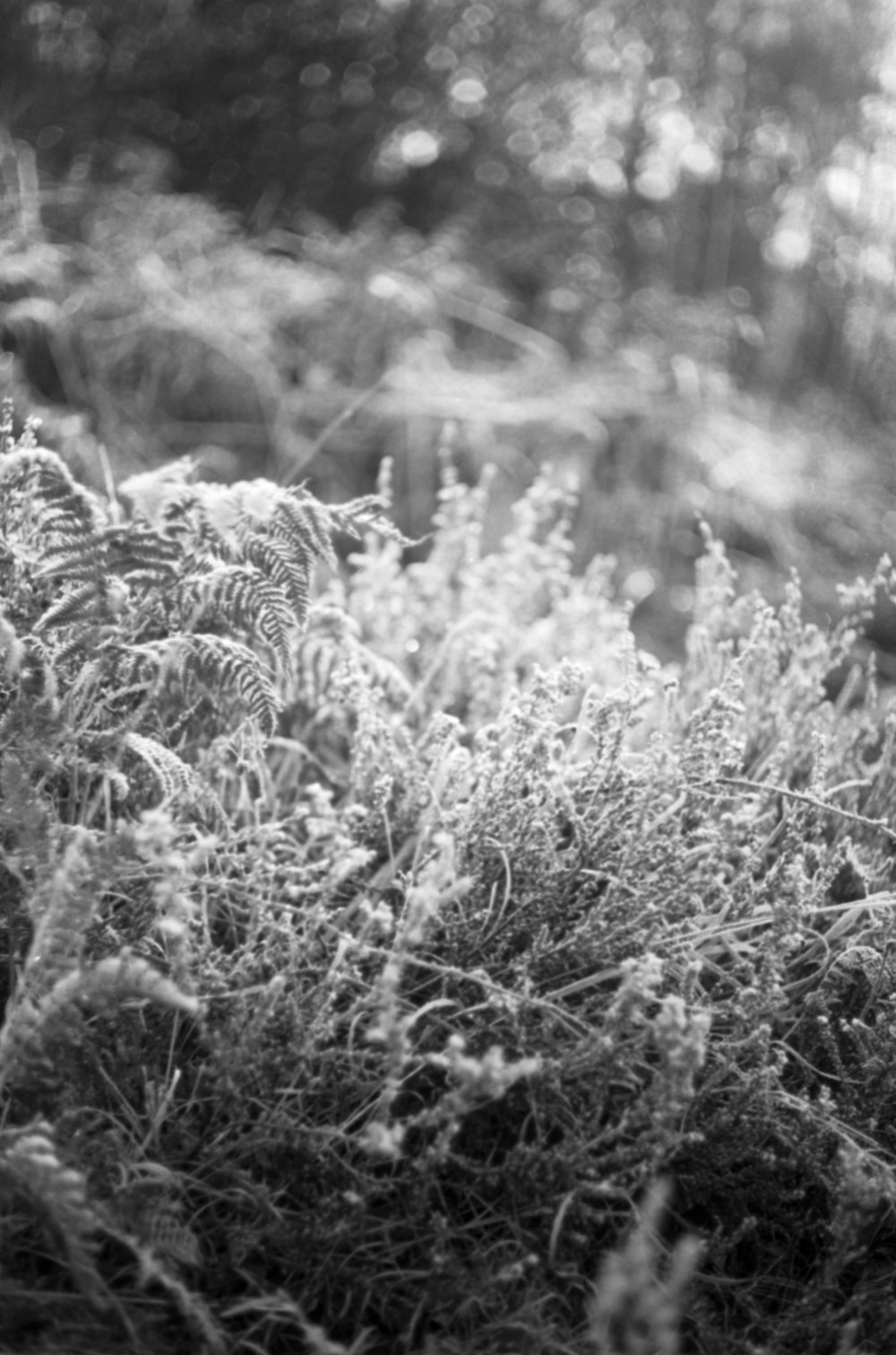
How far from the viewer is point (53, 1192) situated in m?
1.04

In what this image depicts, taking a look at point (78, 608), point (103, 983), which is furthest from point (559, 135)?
point (103, 983)

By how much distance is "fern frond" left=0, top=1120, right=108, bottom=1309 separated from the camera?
3.43ft

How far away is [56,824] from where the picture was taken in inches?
52.7

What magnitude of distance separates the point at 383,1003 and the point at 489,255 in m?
4.44

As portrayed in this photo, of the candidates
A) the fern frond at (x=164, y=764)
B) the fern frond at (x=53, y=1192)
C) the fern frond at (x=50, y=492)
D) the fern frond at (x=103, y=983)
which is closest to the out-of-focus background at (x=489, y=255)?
the fern frond at (x=50, y=492)

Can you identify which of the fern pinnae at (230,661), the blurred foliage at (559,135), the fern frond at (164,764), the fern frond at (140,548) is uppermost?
the blurred foliage at (559,135)

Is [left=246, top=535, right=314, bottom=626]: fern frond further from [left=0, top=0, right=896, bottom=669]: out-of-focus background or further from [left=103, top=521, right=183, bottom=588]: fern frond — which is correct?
[left=0, top=0, right=896, bottom=669]: out-of-focus background

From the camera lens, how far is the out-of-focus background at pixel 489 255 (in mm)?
3564

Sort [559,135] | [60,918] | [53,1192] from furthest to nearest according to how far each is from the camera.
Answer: [559,135]
[60,918]
[53,1192]

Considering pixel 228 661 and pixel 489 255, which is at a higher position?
pixel 489 255

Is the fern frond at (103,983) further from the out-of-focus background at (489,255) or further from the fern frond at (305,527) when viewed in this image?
the out-of-focus background at (489,255)

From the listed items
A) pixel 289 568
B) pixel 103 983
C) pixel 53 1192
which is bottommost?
pixel 53 1192

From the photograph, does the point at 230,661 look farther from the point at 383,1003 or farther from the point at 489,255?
the point at 489,255

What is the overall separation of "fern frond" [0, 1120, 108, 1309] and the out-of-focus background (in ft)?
5.95
